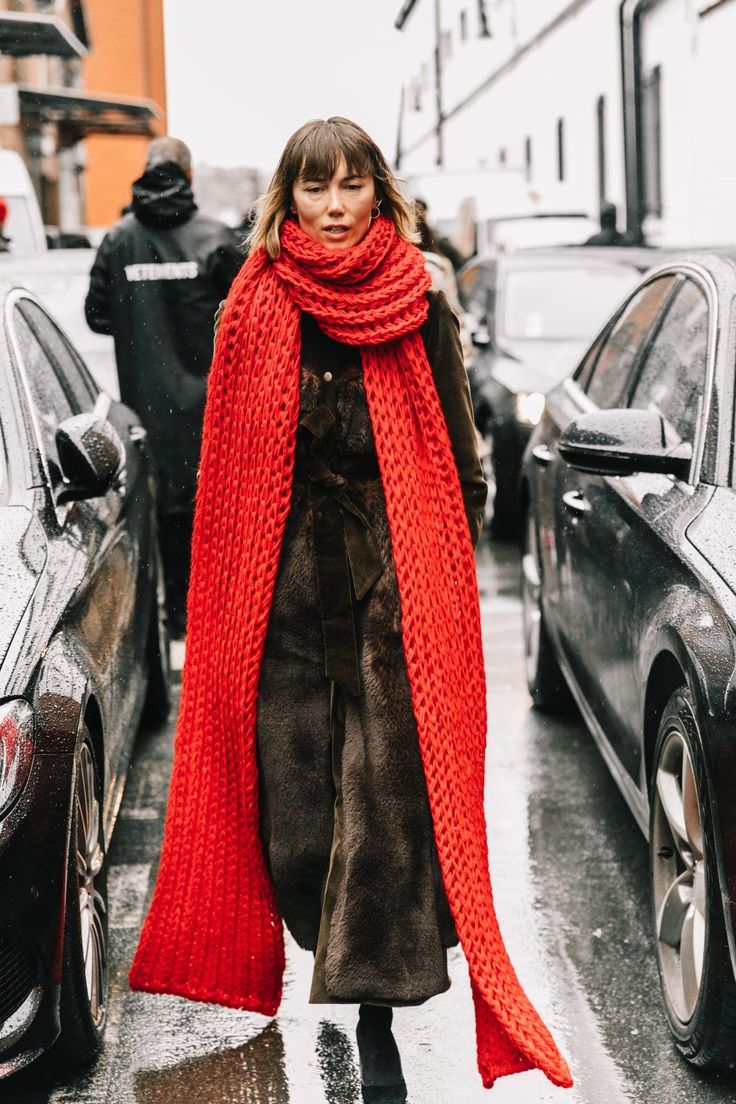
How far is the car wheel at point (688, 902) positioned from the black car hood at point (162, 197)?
4053 mm

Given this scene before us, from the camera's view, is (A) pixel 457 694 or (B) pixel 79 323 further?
(B) pixel 79 323

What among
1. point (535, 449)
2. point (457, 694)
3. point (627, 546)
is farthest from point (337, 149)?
point (535, 449)

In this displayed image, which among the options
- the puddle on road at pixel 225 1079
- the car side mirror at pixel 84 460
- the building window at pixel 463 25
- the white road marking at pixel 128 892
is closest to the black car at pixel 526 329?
the white road marking at pixel 128 892

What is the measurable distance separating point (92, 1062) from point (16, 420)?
5.35 ft

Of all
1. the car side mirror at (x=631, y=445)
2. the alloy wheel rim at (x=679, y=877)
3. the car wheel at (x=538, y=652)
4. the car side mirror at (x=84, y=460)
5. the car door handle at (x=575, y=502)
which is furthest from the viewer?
the car wheel at (x=538, y=652)

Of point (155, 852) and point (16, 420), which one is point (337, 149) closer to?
point (16, 420)

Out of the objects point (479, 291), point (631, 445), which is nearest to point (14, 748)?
point (631, 445)

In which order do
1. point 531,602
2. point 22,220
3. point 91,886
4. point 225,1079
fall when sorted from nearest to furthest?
point 225,1079
point 91,886
point 531,602
point 22,220

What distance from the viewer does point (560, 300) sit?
11172 millimetres

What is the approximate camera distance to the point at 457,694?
347cm

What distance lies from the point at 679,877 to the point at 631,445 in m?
1.09

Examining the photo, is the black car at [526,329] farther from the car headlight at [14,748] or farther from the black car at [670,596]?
the car headlight at [14,748]

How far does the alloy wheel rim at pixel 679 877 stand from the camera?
3.74 metres

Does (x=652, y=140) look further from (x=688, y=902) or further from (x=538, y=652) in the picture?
(x=688, y=902)
